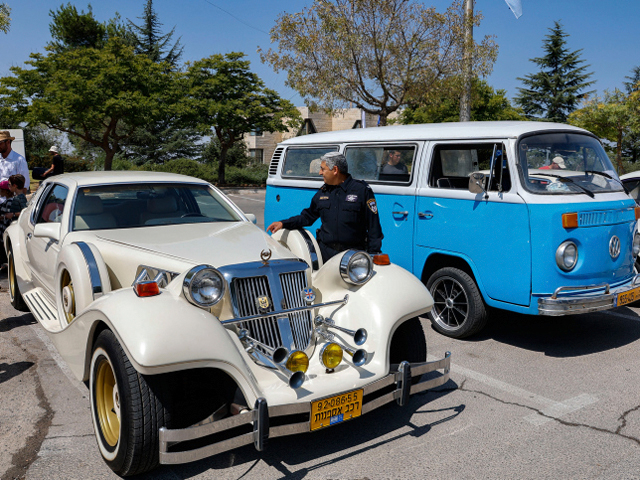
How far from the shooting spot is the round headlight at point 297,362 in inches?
126

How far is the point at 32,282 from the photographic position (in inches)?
230

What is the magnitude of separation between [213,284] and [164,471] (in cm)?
114

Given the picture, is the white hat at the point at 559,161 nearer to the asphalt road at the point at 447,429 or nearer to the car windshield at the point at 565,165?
the car windshield at the point at 565,165

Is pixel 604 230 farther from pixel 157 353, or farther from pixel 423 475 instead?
pixel 157 353

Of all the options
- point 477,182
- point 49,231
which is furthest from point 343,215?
point 49,231

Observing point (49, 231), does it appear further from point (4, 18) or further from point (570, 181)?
point (4, 18)

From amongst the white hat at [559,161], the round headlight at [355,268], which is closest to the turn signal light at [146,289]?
the round headlight at [355,268]

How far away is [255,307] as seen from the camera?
3492mm

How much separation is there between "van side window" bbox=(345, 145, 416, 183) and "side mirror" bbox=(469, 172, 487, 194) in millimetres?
1034

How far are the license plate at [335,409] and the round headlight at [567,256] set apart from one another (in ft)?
8.75

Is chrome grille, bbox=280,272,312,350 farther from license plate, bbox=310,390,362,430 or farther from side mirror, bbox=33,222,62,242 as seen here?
side mirror, bbox=33,222,62,242

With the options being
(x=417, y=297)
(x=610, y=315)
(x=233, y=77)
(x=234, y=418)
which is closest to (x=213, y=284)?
(x=234, y=418)

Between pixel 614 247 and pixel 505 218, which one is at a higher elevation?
pixel 505 218

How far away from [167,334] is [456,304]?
3.72m
